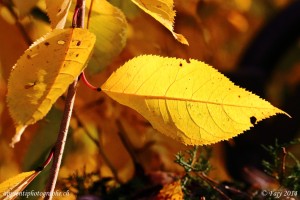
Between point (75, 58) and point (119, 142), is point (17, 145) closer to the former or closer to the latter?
point (119, 142)

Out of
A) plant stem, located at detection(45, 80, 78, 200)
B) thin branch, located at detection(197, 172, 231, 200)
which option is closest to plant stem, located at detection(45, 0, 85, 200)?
plant stem, located at detection(45, 80, 78, 200)

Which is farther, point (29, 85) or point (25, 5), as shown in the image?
point (25, 5)

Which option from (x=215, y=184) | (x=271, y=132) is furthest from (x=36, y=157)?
(x=271, y=132)

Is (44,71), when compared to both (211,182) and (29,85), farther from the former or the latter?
(211,182)

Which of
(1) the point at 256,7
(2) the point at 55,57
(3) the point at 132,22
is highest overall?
(2) the point at 55,57

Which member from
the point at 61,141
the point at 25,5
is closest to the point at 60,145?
the point at 61,141
